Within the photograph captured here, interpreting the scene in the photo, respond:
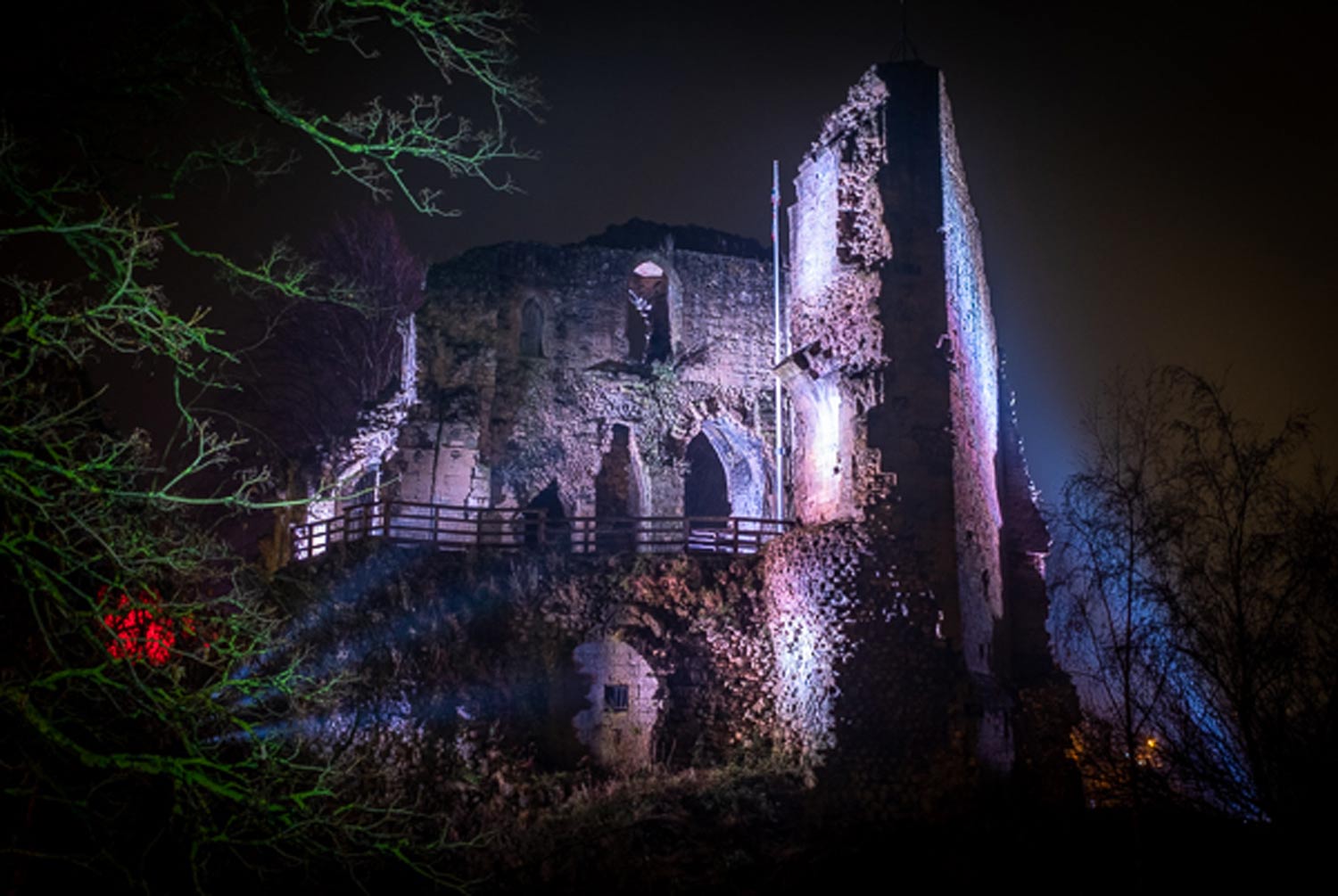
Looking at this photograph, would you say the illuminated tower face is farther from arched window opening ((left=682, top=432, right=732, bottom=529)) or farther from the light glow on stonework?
arched window opening ((left=682, top=432, right=732, bottom=529))

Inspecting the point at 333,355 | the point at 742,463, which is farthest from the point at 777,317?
the point at 333,355

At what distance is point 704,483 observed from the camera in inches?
1464

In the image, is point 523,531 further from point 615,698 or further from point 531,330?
point 531,330

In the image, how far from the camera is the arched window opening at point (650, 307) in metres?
30.2

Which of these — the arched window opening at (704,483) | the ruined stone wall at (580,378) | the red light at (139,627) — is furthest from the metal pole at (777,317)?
the red light at (139,627)

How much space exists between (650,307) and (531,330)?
443cm

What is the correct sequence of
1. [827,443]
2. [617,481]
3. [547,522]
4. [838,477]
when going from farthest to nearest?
[617,481] < [547,522] < [827,443] < [838,477]

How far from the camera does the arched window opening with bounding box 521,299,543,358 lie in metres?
27.7

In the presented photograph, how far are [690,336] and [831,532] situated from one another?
11018 mm

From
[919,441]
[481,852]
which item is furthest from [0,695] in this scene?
[919,441]

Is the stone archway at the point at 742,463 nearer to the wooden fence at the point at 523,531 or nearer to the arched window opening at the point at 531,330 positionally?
the wooden fence at the point at 523,531

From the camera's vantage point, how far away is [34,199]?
21.4 feet

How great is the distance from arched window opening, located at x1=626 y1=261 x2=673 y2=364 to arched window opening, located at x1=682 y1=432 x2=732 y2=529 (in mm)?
5712

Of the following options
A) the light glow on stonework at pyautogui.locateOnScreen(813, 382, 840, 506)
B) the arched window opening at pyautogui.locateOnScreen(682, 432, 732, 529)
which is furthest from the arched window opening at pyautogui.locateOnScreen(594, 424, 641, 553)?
the light glow on stonework at pyautogui.locateOnScreen(813, 382, 840, 506)
